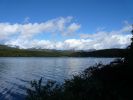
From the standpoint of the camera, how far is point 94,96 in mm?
16594

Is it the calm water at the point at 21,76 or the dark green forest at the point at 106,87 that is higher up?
the dark green forest at the point at 106,87

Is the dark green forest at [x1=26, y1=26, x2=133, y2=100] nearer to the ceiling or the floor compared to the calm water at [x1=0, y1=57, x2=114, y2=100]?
nearer to the ceiling

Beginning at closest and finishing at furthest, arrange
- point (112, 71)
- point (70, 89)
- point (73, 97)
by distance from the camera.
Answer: point (73, 97) < point (112, 71) < point (70, 89)

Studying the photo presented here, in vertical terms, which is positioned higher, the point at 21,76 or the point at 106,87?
the point at 106,87

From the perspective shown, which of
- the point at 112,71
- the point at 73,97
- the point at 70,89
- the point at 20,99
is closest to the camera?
the point at 73,97

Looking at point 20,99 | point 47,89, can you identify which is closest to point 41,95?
point 47,89

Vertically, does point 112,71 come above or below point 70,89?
above

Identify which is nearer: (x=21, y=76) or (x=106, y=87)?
(x=106, y=87)

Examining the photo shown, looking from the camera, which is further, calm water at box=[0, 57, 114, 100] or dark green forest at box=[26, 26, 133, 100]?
calm water at box=[0, 57, 114, 100]

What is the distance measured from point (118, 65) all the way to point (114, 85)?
2186 millimetres

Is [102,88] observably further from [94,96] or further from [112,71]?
[112,71]

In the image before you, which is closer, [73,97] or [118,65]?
[73,97]

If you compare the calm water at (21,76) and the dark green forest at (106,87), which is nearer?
the dark green forest at (106,87)

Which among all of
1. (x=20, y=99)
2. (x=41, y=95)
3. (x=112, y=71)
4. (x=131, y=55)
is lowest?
(x=20, y=99)
